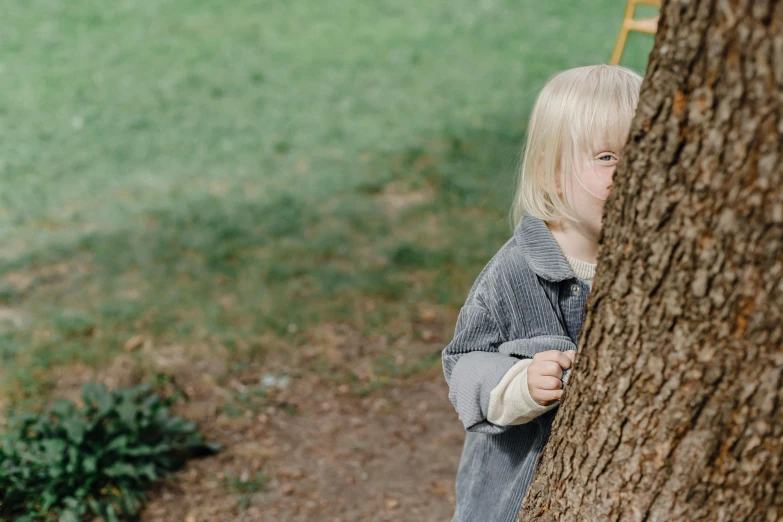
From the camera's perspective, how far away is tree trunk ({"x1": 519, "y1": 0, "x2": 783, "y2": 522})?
104cm

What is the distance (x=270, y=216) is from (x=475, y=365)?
343 centimetres

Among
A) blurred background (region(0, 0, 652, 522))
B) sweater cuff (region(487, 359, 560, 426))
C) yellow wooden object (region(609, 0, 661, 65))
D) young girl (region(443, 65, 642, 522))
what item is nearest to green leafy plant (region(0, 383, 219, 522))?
blurred background (region(0, 0, 652, 522))

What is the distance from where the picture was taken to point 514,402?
61.2 inches

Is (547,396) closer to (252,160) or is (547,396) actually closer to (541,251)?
(541,251)

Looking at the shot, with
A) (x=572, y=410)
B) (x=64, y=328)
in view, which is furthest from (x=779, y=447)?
(x=64, y=328)

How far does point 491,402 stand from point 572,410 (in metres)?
0.21

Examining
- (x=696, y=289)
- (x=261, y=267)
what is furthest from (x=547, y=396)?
(x=261, y=267)

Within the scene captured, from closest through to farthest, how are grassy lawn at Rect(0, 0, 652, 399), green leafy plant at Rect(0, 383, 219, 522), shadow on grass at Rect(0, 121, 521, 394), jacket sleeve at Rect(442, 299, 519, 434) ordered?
jacket sleeve at Rect(442, 299, 519, 434) → green leafy plant at Rect(0, 383, 219, 522) → shadow on grass at Rect(0, 121, 521, 394) → grassy lawn at Rect(0, 0, 652, 399)

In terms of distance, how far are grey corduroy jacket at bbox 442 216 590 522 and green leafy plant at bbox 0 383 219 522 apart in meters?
1.66

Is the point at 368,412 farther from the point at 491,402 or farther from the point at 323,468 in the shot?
the point at 491,402

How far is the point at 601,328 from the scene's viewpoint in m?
1.30

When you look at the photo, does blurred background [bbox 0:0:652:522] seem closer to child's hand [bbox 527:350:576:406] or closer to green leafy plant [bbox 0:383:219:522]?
green leafy plant [bbox 0:383:219:522]

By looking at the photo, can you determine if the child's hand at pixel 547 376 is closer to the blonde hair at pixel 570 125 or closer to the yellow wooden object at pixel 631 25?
the blonde hair at pixel 570 125

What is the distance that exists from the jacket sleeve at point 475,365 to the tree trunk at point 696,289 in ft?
0.91
